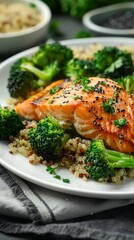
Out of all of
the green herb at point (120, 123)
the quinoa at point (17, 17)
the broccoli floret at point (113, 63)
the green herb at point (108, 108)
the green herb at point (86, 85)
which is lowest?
the quinoa at point (17, 17)

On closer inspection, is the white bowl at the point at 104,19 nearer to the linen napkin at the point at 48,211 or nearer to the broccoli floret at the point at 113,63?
the broccoli floret at the point at 113,63

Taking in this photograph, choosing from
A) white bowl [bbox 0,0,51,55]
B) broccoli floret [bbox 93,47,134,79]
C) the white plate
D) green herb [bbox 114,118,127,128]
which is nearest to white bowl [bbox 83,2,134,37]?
white bowl [bbox 0,0,51,55]

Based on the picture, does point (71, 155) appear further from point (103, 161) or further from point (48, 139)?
point (103, 161)

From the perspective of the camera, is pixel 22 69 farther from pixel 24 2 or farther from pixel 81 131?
pixel 24 2

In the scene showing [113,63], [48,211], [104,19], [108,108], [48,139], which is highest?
[108,108]

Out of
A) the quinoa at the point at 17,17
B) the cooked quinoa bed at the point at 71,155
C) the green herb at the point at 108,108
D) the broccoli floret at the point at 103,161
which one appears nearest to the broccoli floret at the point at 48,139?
the cooked quinoa bed at the point at 71,155

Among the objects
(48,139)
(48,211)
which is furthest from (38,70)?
(48,211)
